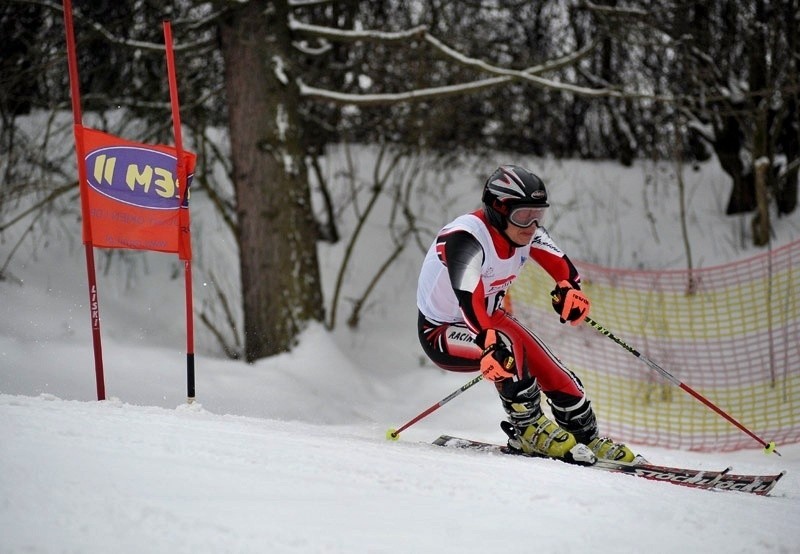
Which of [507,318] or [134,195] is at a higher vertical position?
[134,195]

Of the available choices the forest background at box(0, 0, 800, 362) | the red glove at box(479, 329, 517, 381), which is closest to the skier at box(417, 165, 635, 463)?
the red glove at box(479, 329, 517, 381)

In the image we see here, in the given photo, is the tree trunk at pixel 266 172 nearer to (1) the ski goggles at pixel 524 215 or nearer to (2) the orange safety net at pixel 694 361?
(2) the orange safety net at pixel 694 361

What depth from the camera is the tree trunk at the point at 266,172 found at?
7133 mm

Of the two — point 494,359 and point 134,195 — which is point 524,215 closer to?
point 494,359

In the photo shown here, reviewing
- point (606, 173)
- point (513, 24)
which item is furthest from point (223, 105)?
point (606, 173)

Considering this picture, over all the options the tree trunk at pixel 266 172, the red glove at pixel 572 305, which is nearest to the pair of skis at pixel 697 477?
the red glove at pixel 572 305

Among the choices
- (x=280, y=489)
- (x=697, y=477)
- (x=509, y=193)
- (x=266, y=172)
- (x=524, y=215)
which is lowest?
(x=697, y=477)

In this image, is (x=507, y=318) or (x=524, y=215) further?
(x=507, y=318)

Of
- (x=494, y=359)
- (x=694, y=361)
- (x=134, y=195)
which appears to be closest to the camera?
(x=494, y=359)

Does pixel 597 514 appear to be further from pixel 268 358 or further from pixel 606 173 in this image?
pixel 606 173

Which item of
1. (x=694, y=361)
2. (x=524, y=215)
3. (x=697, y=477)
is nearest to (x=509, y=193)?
(x=524, y=215)

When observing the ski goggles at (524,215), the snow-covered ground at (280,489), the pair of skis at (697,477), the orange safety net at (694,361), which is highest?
the ski goggles at (524,215)

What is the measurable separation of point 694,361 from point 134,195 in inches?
217

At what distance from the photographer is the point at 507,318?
13.7ft
